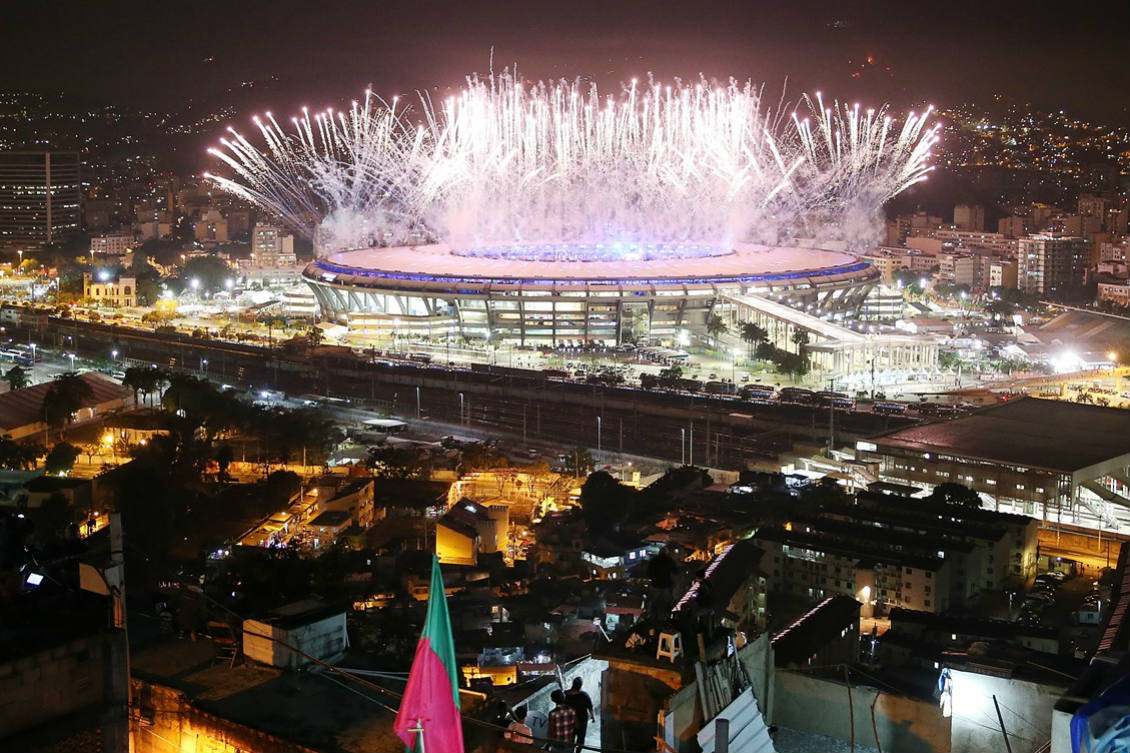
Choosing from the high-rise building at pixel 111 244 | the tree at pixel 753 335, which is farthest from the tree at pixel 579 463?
the high-rise building at pixel 111 244

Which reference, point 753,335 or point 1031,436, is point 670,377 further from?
point 1031,436

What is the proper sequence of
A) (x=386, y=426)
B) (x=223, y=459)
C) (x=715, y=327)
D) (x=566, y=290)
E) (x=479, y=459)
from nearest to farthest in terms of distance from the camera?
(x=223, y=459) < (x=479, y=459) < (x=386, y=426) < (x=566, y=290) < (x=715, y=327)

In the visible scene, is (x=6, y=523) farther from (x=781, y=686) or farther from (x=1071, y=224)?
(x=1071, y=224)

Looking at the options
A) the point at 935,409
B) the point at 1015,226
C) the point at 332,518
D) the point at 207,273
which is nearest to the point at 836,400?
the point at 935,409

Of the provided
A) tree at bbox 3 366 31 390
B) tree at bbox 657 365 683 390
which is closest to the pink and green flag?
tree at bbox 3 366 31 390

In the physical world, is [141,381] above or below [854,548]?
above

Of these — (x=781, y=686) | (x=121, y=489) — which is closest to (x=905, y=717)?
(x=781, y=686)
